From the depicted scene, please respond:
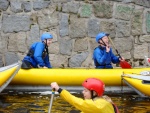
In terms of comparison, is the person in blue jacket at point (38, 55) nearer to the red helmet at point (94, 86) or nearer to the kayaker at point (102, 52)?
the kayaker at point (102, 52)

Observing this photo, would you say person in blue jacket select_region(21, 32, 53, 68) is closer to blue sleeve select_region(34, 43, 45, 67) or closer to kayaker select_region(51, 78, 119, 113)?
blue sleeve select_region(34, 43, 45, 67)

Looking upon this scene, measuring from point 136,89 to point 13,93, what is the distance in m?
2.50

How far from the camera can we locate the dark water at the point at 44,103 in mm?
7629

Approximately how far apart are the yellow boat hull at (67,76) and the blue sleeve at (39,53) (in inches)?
12.9

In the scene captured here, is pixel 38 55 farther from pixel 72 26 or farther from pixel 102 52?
pixel 72 26

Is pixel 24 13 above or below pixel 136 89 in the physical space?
above

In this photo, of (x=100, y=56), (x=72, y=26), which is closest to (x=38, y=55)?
(x=100, y=56)

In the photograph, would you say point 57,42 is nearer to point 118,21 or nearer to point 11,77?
point 118,21

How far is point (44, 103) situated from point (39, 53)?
1574 mm

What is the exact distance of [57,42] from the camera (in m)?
11.1

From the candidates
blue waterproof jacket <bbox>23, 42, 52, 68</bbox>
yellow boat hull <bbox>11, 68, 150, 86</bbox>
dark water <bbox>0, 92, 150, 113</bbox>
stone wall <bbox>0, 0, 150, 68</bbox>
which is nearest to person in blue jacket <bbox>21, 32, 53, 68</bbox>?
blue waterproof jacket <bbox>23, 42, 52, 68</bbox>

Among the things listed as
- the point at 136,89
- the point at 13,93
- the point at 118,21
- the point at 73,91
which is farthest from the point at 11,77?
the point at 118,21

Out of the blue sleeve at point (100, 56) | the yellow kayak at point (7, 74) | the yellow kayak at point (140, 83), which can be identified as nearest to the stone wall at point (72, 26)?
the blue sleeve at point (100, 56)

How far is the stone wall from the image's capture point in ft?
36.2
